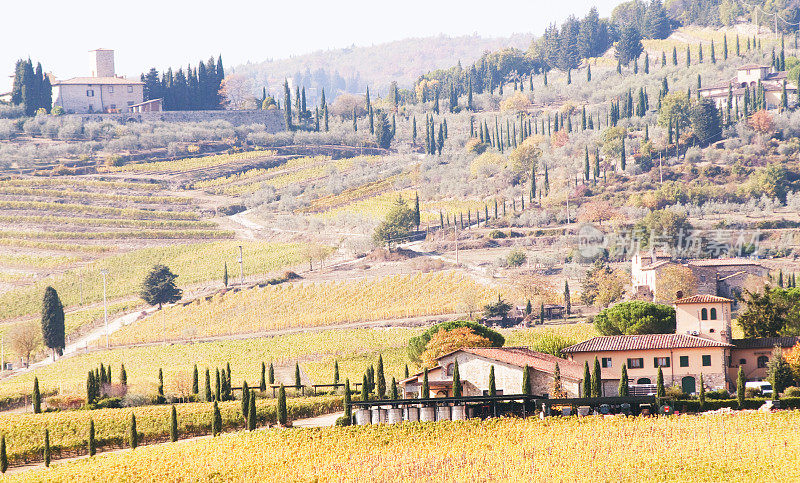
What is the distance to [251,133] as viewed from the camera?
606 feet

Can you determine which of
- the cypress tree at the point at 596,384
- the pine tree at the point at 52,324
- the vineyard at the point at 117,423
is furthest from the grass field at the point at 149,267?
the cypress tree at the point at 596,384

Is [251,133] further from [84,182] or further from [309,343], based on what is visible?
[309,343]

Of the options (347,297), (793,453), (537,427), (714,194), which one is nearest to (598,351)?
(537,427)

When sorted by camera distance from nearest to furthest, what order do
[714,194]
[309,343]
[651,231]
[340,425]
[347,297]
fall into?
[340,425] < [309,343] < [347,297] < [651,231] < [714,194]

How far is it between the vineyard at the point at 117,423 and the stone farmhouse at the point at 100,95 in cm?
11772

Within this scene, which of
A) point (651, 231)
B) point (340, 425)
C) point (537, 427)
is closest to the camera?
point (537, 427)

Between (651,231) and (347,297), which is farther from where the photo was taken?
(651,231)

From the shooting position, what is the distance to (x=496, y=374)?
65.9 metres

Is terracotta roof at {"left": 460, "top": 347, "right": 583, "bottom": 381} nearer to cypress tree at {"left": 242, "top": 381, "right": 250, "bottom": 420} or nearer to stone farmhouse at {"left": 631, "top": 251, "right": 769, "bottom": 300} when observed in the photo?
cypress tree at {"left": 242, "top": 381, "right": 250, "bottom": 420}

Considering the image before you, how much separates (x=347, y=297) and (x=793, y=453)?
74.1m

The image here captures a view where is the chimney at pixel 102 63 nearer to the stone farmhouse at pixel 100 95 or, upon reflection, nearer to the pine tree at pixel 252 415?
the stone farmhouse at pixel 100 95

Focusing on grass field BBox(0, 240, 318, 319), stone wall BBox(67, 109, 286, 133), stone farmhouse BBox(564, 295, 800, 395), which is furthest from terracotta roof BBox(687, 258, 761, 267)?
stone wall BBox(67, 109, 286, 133)

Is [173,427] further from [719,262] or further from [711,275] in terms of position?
[719,262]

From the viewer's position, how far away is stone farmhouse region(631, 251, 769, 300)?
350ft
